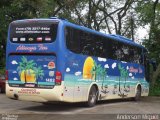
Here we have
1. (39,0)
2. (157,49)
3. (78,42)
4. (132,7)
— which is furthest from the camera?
(132,7)

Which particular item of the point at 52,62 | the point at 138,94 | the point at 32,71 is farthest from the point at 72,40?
the point at 138,94

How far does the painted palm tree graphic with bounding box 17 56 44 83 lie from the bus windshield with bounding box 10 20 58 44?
809 mm

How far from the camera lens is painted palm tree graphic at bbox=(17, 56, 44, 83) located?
1636 cm

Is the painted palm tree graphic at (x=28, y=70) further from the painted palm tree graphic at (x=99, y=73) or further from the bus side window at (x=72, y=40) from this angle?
the painted palm tree graphic at (x=99, y=73)

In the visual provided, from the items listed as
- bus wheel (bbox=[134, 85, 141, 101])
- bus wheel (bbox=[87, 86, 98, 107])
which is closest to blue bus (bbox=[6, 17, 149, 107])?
bus wheel (bbox=[87, 86, 98, 107])

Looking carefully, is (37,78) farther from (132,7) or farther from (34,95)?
(132,7)

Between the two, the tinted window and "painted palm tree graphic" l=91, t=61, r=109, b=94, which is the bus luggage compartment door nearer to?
the tinted window

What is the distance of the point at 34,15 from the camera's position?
115 ft

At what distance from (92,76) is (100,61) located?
3.33 feet

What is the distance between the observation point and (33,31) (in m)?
16.7

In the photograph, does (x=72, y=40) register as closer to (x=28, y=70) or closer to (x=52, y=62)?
(x=52, y=62)

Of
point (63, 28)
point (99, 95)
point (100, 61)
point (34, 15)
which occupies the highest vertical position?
point (34, 15)

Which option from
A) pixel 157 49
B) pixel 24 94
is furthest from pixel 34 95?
pixel 157 49

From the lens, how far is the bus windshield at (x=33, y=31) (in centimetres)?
1639
